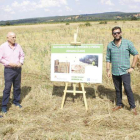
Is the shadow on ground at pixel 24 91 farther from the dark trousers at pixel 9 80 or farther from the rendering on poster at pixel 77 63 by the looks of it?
the rendering on poster at pixel 77 63

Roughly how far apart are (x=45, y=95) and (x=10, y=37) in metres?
2.03

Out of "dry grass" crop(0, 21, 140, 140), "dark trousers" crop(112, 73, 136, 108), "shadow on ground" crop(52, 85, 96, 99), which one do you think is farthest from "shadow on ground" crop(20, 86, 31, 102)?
"dark trousers" crop(112, 73, 136, 108)

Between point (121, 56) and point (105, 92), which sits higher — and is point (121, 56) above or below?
above

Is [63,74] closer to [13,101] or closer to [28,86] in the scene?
[13,101]

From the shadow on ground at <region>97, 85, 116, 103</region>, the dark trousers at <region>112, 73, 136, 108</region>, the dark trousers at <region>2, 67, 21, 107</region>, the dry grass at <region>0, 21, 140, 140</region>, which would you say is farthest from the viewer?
the shadow on ground at <region>97, 85, 116, 103</region>

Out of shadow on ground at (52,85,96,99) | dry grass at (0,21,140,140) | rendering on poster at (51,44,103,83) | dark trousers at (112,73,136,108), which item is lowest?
dry grass at (0,21,140,140)

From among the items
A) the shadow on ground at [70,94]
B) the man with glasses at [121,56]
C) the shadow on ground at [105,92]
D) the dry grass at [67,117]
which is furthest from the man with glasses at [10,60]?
the shadow on ground at [105,92]

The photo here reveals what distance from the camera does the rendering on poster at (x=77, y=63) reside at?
15.0 feet

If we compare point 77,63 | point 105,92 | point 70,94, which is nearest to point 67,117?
point 77,63

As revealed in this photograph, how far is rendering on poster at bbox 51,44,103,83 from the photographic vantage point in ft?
15.0

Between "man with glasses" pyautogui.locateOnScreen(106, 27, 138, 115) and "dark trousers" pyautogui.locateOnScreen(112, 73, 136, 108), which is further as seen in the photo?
"dark trousers" pyautogui.locateOnScreen(112, 73, 136, 108)

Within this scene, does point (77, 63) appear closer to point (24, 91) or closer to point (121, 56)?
point (121, 56)

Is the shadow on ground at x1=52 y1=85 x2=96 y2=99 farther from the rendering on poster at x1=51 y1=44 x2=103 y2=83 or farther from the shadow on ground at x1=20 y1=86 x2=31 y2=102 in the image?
the rendering on poster at x1=51 y1=44 x2=103 y2=83

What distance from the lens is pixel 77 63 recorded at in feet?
15.3
